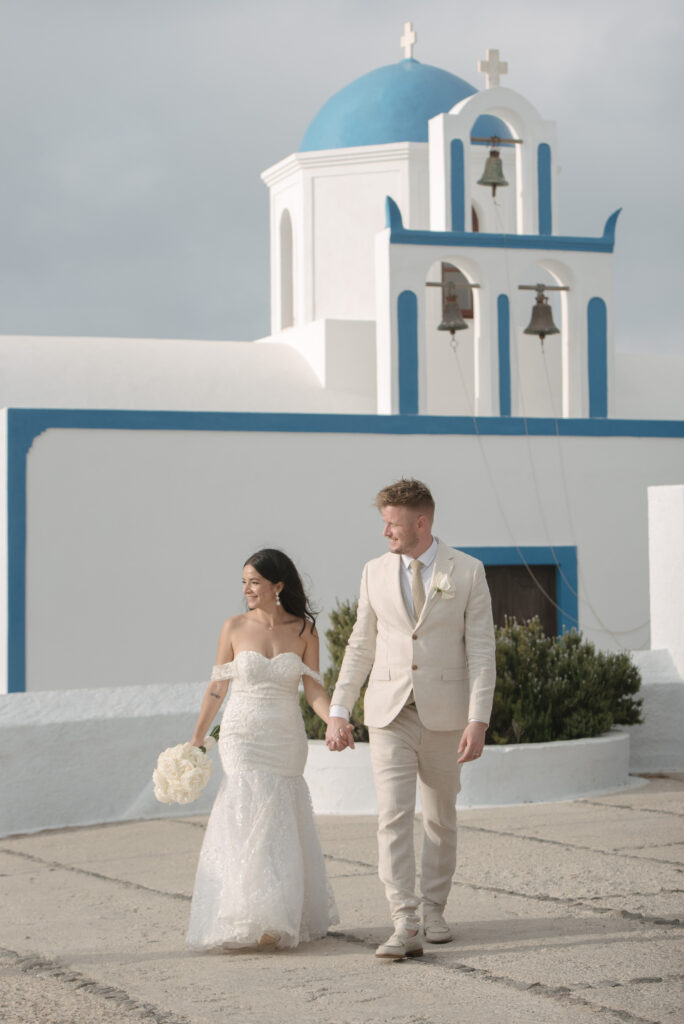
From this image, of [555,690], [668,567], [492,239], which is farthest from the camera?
[492,239]

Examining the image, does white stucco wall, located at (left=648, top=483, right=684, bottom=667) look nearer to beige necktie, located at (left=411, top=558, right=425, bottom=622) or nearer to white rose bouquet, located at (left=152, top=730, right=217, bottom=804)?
beige necktie, located at (left=411, top=558, right=425, bottom=622)

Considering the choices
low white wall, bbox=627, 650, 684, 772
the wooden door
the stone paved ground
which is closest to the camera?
the stone paved ground

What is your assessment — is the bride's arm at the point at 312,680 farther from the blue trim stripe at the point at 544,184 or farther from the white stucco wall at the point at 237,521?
the blue trim stripe at the point at 544,184

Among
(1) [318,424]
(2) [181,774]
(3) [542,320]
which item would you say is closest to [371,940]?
(2) [181,774]

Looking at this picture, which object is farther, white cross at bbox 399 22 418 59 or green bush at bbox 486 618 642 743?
white cross at bbox 399 22 418 59

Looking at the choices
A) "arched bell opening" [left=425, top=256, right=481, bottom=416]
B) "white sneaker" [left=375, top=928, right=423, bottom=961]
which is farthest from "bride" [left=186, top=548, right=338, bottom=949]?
"arched bell opening" [left=425, top=256, right=481, bottom=416]

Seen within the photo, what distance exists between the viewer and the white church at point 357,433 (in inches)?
480

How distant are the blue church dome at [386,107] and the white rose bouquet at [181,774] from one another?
13598mm

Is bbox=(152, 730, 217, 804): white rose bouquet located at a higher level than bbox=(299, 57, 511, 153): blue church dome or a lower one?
lower

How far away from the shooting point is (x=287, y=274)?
19.1 meters

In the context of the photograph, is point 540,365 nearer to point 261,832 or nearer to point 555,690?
point 555,690

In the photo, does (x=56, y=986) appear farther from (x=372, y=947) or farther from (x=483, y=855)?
(x=483, y=855)

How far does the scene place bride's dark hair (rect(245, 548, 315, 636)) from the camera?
586 cm

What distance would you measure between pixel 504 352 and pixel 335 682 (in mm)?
6070
